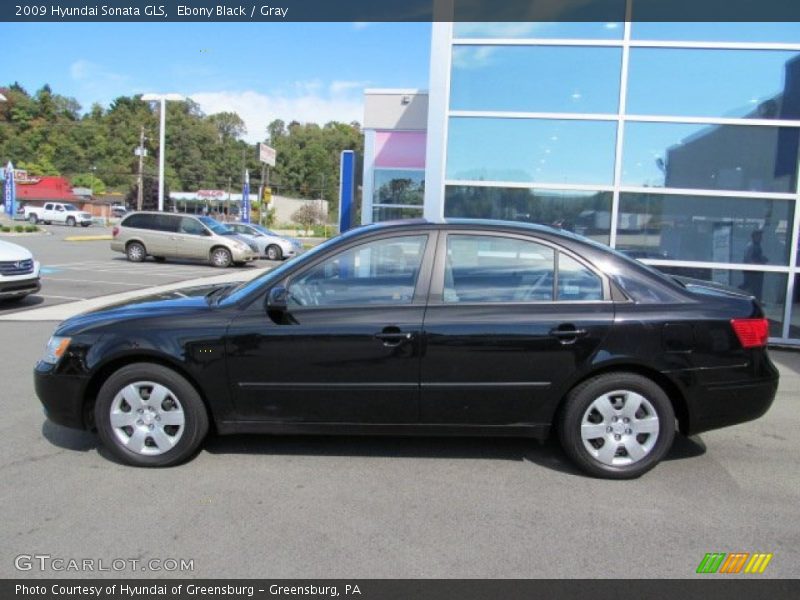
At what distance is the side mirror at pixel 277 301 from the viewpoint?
375 cm


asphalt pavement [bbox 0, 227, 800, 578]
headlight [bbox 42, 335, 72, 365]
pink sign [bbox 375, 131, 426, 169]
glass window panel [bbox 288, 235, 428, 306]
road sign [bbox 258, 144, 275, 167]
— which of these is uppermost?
road sign [bbox 258, 144, 275, 167]

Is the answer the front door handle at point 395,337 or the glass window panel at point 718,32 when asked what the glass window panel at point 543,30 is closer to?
the glass window panel at point 718,32

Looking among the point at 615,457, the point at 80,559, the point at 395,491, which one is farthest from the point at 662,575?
the point at 80,559

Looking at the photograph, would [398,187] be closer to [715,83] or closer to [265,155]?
[715,83]

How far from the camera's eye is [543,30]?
8594 mm

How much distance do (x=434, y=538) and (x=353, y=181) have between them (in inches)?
291

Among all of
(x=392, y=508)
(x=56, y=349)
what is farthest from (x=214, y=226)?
(x=392, y=508)

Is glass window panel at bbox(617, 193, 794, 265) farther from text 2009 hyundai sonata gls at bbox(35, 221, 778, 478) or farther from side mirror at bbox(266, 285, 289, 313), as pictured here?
side mirror at bbox(266, 285, 289, 313)

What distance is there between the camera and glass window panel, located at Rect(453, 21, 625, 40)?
27.5 ft

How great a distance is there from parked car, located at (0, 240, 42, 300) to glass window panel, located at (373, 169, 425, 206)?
613cm

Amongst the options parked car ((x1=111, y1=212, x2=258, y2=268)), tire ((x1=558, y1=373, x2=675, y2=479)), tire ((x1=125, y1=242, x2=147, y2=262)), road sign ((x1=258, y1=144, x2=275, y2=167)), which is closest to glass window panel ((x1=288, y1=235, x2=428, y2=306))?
tire ((x1=558, y1=373, x2=675, y2=479))

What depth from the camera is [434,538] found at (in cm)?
310

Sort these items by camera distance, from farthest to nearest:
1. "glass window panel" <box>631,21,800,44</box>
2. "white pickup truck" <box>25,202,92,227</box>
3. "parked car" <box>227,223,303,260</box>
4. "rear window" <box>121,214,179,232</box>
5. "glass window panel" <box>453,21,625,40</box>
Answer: "white pickup truck" <box>25,202,92,227</box> < "parked car" <box>227,223,303,260</box> < "rear window" <box>121,214,179,232</box> < "glass window panel" <box>453,21,625,40</box> < "glass window panel" <box>631,21,800,44</box>

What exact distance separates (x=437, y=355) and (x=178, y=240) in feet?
59.0
